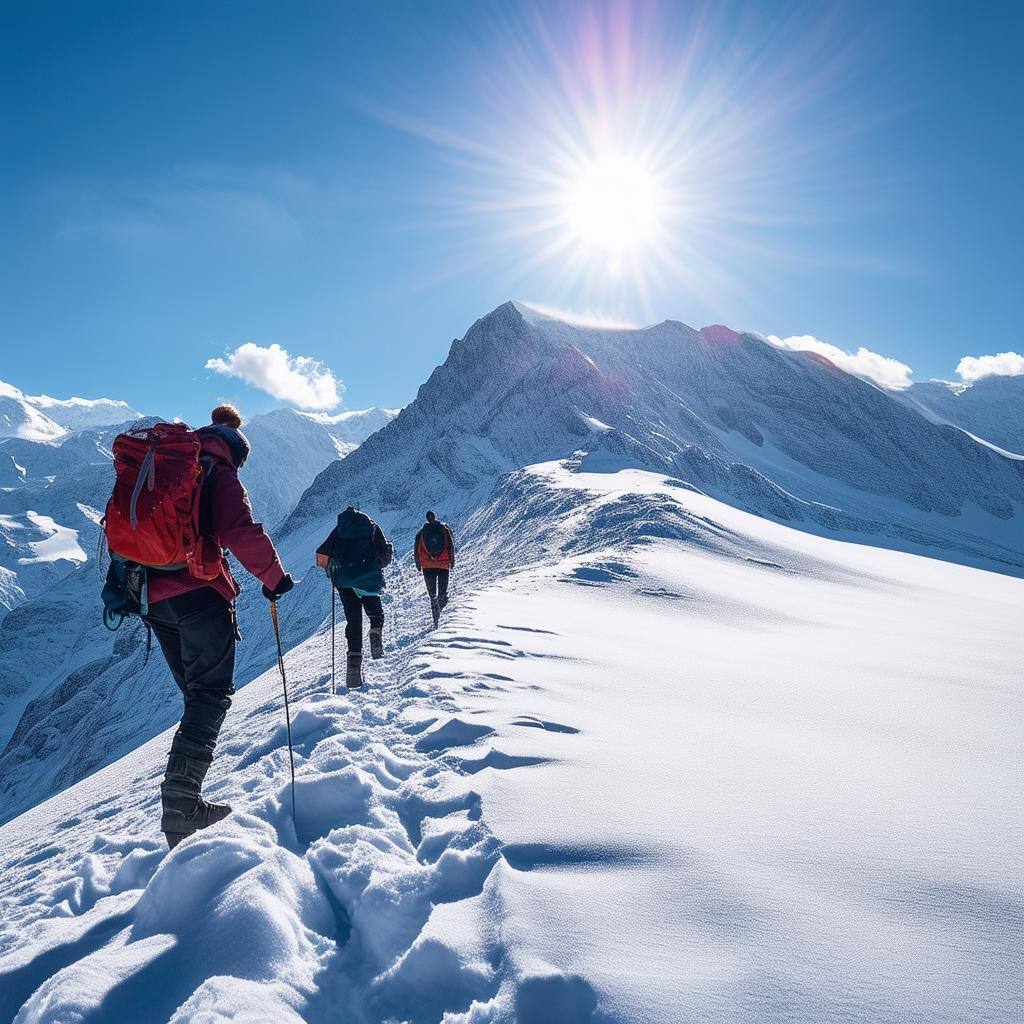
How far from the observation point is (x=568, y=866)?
3096 millimetres

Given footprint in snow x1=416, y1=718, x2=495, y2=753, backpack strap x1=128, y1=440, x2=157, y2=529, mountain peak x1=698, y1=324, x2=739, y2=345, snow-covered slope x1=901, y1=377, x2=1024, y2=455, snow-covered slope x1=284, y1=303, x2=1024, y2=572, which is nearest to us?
backpack strap x1=128, y1=440, x2=157, y2=529

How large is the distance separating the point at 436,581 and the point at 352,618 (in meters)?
5.00

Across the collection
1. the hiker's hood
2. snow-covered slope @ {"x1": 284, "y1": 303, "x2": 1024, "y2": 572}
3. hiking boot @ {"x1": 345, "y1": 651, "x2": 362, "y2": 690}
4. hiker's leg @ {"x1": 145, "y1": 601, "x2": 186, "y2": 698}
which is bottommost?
hiking boot @ {"x1": 345, "y1": 651, "x2": 362, "y2": 690}

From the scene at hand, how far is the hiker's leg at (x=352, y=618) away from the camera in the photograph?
8.73 metres

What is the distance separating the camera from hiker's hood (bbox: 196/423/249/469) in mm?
4320

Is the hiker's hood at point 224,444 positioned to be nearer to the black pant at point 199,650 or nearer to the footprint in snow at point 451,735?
the black pant at point 199,650

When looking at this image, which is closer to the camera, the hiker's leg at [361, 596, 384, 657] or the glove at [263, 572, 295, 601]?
the glove at [263, 572, 295, 601]

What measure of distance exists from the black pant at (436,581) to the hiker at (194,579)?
9.27 m

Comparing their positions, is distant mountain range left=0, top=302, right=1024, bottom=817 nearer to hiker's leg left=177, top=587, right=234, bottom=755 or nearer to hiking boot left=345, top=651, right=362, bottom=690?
Result: hiking boot left=345, top=651, right=362, bottom=690

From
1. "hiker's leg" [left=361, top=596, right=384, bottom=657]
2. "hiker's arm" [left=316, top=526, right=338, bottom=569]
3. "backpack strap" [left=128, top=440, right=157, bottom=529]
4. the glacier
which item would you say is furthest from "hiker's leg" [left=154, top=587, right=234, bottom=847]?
"hiker's leg" [left=361, top=596, right=384, bottom=657]

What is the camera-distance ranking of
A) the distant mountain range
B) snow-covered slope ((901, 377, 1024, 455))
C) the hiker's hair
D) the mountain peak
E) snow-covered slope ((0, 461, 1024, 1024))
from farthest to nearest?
snow-covered slope ((901, 377, 1024, 455)) < the mountain peak < the distant mountain range < the hiker's hair < snow-covered slope ((0, 461, 1024, 1024))

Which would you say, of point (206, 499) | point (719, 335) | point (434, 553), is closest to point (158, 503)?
point (206, 499)

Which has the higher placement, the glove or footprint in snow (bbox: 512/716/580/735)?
the glove

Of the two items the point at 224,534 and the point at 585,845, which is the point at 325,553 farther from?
the point at 585,845
